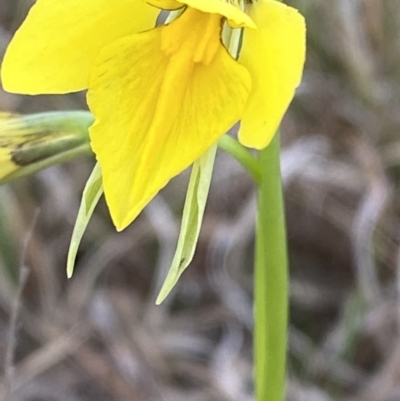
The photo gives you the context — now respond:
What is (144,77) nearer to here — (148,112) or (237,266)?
(148,112)

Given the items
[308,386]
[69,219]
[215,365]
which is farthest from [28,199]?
[308,386]

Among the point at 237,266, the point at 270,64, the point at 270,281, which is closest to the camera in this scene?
the point at 270,64

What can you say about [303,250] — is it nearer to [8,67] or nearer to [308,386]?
[308,386]

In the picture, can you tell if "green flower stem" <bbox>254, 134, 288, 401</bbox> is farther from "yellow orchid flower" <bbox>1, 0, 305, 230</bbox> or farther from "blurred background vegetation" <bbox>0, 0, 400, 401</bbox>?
"blurred background vegetation" <bbox>0, 0, 400, 401</bbox>

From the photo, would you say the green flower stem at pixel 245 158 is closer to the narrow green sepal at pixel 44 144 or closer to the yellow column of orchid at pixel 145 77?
the yellow column of orchid at pixel 145 77

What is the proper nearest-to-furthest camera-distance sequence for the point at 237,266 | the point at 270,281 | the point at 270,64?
the point at 270,64
the point at 270,281
the point at 237,266

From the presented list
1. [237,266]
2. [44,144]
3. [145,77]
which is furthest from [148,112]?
[237,266]
